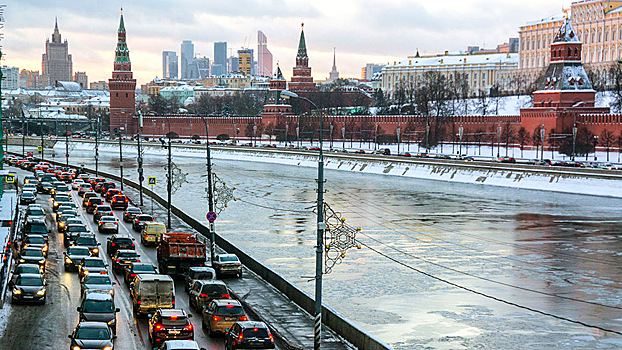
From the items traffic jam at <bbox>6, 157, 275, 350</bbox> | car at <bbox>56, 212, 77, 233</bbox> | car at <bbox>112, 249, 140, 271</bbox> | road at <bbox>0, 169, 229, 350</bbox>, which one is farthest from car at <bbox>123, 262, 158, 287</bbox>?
car at <bbox>56, 212, 77, 233</bbox>

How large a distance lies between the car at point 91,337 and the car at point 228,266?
8738 mm

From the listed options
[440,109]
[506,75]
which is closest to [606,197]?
[440,109]

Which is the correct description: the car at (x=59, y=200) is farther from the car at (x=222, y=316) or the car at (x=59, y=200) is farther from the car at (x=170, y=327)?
the car at (x=170, y=327)

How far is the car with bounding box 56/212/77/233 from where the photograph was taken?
36.1 meters

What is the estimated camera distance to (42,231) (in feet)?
109

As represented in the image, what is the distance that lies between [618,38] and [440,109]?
128ft

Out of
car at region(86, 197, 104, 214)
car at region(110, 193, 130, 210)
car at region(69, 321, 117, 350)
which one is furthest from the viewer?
car at region(110, 193, 130, 210)

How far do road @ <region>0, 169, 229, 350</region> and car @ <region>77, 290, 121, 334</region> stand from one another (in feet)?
1.25

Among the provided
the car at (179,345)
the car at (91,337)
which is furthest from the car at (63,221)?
the car at (179,345)

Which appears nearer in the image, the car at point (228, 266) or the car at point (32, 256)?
the car at point (228, 266)

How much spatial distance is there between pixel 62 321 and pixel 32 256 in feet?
22.5

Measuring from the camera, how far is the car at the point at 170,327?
17.3 metres

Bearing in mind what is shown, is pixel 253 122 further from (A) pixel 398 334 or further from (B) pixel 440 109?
(A) pixel 398 334

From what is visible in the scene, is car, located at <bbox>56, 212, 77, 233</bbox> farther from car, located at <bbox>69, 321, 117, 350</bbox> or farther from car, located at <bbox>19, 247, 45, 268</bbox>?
car, located at <bbox>69, 321, 117, 350</bbox>
